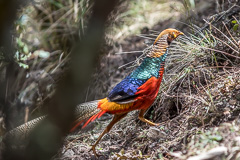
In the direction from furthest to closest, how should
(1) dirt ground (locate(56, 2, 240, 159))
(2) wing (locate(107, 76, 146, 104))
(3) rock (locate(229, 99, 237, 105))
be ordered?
(2) wing (locate(107, 76, 146, 104)) < (3) rock (locate(229, 99, 237, 105)) < (1) dirt ground (locate(56, 2, 240, 159))

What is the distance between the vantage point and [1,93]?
6.50 ft

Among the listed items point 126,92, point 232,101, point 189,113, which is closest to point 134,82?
point 126,92

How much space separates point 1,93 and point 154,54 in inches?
86.9

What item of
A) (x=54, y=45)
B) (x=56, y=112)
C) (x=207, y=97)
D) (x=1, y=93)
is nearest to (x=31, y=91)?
(x=54, y=45)

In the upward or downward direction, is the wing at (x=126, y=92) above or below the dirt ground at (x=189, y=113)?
above

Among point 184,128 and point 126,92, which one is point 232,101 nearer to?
point 184,128

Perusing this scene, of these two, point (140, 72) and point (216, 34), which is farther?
point (216, 34)

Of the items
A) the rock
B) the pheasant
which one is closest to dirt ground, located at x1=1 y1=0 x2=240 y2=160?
the rock

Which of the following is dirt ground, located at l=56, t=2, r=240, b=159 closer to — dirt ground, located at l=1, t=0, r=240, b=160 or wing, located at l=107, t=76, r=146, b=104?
dirt ground, located at l=1, t=0, r=240, b=160

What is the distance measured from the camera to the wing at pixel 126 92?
12.1ft

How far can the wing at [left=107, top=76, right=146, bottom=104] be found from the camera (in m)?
3.68

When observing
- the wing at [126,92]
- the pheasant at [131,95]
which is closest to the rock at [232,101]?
the pheasant at [131,95]

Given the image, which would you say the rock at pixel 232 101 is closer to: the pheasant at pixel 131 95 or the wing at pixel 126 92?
the pheasant at pixel 131 95

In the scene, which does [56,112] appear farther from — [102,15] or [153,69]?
[153,69]
